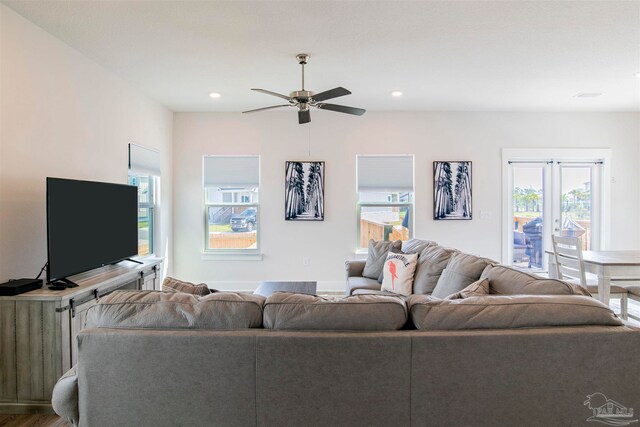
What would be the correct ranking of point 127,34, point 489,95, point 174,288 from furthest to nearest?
point 489,95, point 127,34, point 174,288

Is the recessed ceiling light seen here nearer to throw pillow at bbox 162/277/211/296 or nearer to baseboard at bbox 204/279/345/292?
baseboard at bbox 204/279/345/292

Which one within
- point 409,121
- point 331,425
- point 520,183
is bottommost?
point 331,425

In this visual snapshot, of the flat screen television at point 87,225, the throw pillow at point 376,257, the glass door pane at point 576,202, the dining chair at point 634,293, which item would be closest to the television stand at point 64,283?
the flat screen television at point 87,225

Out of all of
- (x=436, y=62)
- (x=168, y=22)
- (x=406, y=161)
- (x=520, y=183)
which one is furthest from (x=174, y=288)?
(x=520, y=183)

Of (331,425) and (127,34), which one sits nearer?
(331,425)

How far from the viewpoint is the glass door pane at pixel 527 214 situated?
544cm

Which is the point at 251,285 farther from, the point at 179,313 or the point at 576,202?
the point at 576,202

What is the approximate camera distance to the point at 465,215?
5.37 meters

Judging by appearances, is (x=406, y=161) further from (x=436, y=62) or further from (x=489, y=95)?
(x=436, y=62)

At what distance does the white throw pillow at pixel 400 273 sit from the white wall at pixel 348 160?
211 centimetres

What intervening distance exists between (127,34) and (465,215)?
477 cm

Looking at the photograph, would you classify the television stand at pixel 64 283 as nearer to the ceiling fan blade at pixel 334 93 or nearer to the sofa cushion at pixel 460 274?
the ceiling fan blade at pixel 334 93

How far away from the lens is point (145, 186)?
15.4ft

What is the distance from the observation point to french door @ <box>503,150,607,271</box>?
541cm
